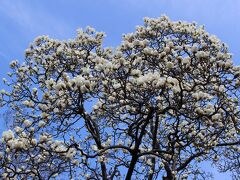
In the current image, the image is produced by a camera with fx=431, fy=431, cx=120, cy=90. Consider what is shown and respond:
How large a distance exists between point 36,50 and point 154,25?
14.6 ft

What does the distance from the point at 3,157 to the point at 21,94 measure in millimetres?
5415

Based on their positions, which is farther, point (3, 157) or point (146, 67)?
point (146, 67)

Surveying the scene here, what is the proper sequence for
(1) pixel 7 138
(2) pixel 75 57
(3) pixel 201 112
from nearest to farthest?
1. (1) pixel 7 138
2. (3) pixel 201 112
3. (2) pixel 75 57

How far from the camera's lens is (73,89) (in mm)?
9680

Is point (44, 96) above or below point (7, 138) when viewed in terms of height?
above

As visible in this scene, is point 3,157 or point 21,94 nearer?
point 3,157

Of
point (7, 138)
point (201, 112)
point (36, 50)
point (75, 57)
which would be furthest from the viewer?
point (36, 50)

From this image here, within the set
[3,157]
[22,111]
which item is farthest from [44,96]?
[22,111]

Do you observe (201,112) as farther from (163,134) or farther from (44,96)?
(163,134)

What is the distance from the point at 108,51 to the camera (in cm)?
1565

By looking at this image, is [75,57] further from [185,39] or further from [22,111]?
[185,39]

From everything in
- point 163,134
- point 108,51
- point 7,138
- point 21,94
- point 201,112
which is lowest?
point 7,138

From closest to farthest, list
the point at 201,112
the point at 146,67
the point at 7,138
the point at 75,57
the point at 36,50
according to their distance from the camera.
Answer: the point at 7,138, the point at 201,112, the point at 146,67, the point at 75,57, the point at 36,50

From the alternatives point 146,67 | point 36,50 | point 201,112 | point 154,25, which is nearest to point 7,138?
point 201,112
